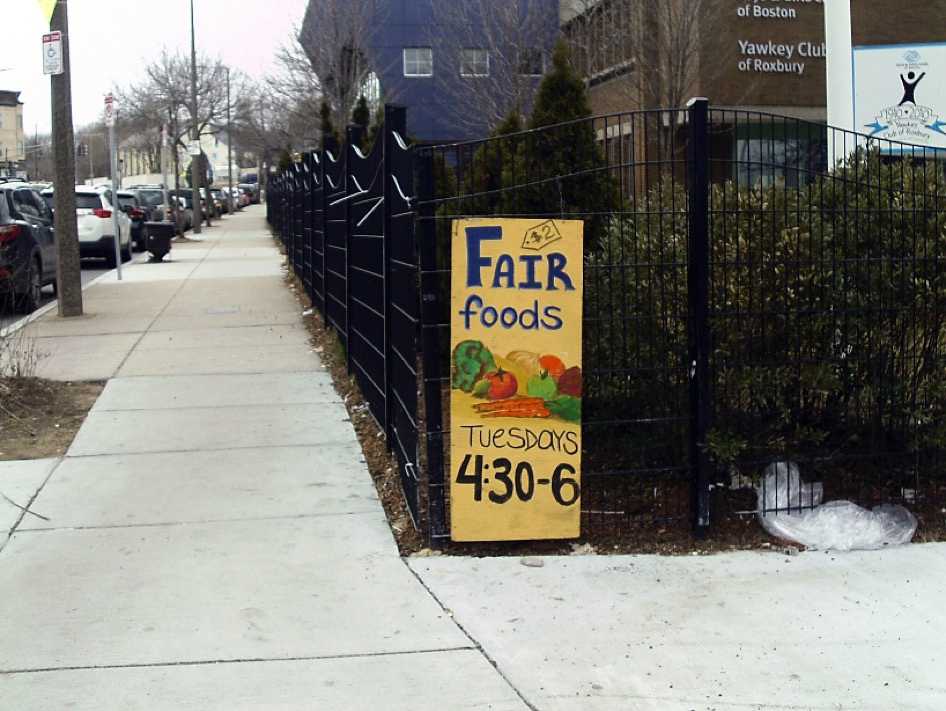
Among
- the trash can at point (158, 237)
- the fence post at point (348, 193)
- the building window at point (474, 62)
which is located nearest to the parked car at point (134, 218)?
the trash can at point (158, 237)

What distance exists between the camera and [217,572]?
549 cm

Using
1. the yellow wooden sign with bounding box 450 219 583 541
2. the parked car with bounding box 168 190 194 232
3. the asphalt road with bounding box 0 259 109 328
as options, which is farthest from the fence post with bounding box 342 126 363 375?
the parked car with bounding box 168 190 194 232

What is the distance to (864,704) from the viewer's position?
4164 millimetres

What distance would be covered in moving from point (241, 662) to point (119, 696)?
0.48 meters

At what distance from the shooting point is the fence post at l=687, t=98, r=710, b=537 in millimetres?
5598

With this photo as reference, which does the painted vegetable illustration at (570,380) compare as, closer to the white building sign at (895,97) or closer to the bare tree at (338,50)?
the white building sign at (895,97)

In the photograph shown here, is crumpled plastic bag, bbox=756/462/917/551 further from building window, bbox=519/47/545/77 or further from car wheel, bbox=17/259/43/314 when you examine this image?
building window, bbox=519/47/545/77

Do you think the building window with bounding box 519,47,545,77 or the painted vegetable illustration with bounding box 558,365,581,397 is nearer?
the painted vegetable illustration with bounding box 558,365,581,397

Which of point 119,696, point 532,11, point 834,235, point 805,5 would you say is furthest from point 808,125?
point 805,5

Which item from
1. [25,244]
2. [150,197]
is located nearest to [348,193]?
[25,244]

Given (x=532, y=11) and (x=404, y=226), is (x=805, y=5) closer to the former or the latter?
(x=532, y=11)

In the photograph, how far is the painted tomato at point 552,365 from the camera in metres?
5.53

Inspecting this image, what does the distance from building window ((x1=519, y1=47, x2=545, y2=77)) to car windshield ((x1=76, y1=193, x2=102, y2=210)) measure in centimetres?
986

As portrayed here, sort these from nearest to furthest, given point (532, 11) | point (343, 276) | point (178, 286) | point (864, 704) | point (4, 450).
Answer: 1. point (864, 704)
2. point (4, 450)
3. point (343, 276)
4. point (178, 286)
5. point (532, 11)
